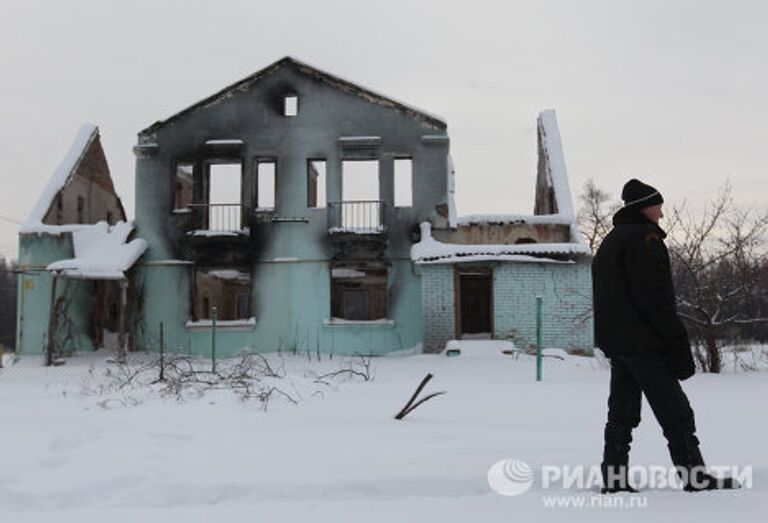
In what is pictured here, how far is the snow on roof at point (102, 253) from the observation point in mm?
16391

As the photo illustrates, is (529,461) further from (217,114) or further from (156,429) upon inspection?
(217,114)

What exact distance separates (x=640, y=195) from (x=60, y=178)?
18.0 m

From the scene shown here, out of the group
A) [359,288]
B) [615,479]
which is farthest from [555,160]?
[615,479]

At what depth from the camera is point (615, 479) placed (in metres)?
3.80

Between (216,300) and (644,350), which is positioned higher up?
(216,300)

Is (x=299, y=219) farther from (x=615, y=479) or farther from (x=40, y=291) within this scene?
(x=615, y=479)

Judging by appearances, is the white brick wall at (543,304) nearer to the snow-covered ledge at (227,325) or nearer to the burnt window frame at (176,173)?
the snow-covered ledge at (227,325)

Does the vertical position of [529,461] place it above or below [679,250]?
below

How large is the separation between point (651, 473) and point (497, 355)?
1079 centimetres

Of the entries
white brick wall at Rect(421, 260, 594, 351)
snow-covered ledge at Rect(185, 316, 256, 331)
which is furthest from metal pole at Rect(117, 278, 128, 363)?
white brick wall at Rect(421, 260, 594, 351)

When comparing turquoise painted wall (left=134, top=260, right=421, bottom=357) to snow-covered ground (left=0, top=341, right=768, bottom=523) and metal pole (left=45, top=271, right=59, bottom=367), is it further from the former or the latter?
snow-covered ground (left=0, top=341, right=768, bottom=523)

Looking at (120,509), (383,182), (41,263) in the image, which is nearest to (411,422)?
(120,509)

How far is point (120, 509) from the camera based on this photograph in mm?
3574

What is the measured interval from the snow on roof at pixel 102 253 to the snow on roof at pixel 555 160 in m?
10.5
